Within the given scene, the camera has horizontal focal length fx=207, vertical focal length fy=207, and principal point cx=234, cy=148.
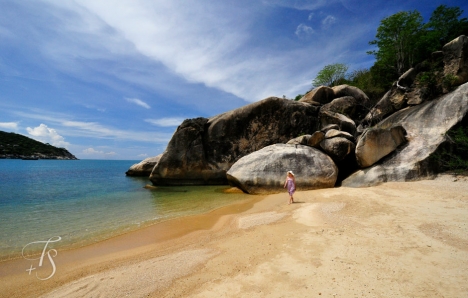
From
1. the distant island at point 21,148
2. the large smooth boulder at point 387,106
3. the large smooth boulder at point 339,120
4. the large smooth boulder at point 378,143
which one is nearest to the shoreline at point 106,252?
the large smooth boulder at point 378,143

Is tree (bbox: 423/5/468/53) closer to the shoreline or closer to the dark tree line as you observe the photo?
the dark tree line

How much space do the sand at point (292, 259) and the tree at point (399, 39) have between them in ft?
67.4

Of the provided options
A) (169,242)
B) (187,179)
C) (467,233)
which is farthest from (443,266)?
(187,179)

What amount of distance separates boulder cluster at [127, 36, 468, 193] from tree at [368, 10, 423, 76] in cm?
706

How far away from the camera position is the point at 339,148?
44.1 feet

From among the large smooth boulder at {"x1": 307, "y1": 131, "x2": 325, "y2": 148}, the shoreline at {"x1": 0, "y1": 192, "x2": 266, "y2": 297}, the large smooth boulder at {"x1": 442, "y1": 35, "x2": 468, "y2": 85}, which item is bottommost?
the shoreline at {"x1": 0, "y1": 192, "x2": 266, "y2": 297}

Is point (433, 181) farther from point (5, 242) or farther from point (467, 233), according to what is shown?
point (5, 242)

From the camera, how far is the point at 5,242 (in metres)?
7.05

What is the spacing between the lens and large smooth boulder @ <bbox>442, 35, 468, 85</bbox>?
1258cm

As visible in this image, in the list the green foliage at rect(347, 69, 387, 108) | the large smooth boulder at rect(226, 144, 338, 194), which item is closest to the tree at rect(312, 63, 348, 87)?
the green foliage at rect(347, 69, 387, 108)

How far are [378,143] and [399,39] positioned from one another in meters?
17.8

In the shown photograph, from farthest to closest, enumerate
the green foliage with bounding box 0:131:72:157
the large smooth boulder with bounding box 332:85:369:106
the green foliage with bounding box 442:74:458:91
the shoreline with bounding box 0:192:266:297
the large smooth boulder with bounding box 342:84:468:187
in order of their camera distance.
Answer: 1. the green foliage with bounding box 0:131:72:157
2. the large smooth boulder with bounding box 332:85:369:106
3. the green foliage with bounding box 442:74:458:91
4. the large smooth boulder with bounding box 342:84:468:187
5. the shoreline with bounding box 0:192:266:297

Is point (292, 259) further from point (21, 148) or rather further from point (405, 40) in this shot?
point (21, 148)

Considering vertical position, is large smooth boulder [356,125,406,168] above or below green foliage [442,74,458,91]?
below
